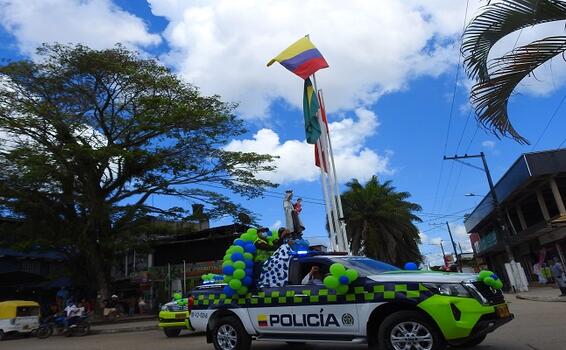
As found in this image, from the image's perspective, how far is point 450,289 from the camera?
6.90 m

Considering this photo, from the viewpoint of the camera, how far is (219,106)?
29.2 m

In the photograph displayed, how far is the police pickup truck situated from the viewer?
671 cm

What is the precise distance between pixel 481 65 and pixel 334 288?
12.6 ft

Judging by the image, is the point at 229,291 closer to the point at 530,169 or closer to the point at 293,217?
the point at 293,217

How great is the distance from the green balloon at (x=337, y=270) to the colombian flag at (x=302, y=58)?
→ 36.6ft

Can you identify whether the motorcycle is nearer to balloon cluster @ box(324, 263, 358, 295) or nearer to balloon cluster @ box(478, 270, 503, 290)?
balloon cluster @ box(324, 263, 358, 295)

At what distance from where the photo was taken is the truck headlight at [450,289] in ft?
22.5

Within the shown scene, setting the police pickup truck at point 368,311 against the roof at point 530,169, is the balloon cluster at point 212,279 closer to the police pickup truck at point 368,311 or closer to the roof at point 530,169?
the police pickup truck at point 368,311

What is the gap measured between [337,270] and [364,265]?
0.81 m

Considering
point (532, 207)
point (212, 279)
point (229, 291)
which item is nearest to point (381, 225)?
point (532, 207)

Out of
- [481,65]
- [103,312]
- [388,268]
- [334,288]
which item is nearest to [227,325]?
[334,288]

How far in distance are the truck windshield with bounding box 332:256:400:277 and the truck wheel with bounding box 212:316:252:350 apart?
87.9 inches

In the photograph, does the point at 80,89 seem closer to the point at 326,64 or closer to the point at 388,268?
the point at 326,64

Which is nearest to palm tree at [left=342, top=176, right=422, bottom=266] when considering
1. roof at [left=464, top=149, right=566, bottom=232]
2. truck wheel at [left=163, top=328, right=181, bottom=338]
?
roof at [left=464, top=149, right=566, bottom=232]
